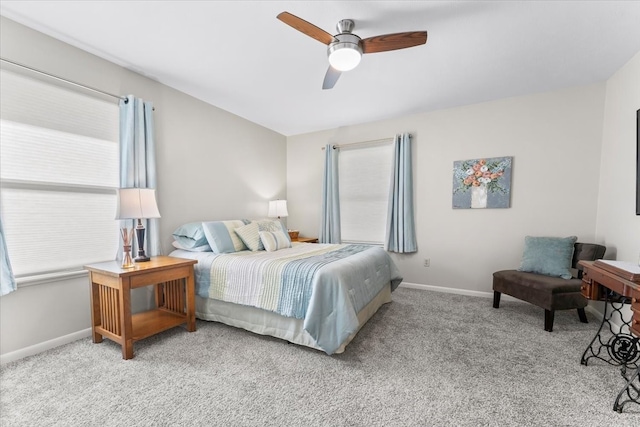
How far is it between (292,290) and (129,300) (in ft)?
3.99

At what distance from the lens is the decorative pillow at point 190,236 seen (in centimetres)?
283

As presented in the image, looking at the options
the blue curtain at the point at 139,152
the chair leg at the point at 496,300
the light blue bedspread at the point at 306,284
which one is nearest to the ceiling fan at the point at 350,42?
the light blue bedspread at the point at 306,284

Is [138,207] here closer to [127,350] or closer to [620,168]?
[127,350]

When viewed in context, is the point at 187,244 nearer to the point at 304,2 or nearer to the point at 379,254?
the point at 379,254

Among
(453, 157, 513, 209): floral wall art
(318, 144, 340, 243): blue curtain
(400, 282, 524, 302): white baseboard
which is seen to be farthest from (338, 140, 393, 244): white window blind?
(453, 157, 513, 209): floral wall art

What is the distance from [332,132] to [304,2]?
8.90ft

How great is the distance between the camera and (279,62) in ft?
8.16

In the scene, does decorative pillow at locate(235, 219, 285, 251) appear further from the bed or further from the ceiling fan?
the ceiling fan

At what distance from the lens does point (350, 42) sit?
189 centimetres

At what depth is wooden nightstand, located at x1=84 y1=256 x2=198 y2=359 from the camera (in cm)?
198

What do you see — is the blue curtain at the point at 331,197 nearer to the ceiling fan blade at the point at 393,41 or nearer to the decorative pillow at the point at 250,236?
the decorative pillow at the point at 250,236

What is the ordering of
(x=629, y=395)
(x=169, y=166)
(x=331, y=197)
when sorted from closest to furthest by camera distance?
1. (x=629, y=395)
2. (x=169, y=166)
3. (x=331, y=197)

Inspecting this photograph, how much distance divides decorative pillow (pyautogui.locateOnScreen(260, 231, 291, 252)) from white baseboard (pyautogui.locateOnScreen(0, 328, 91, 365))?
1734mm

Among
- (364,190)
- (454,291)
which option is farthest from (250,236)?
(454,291)
